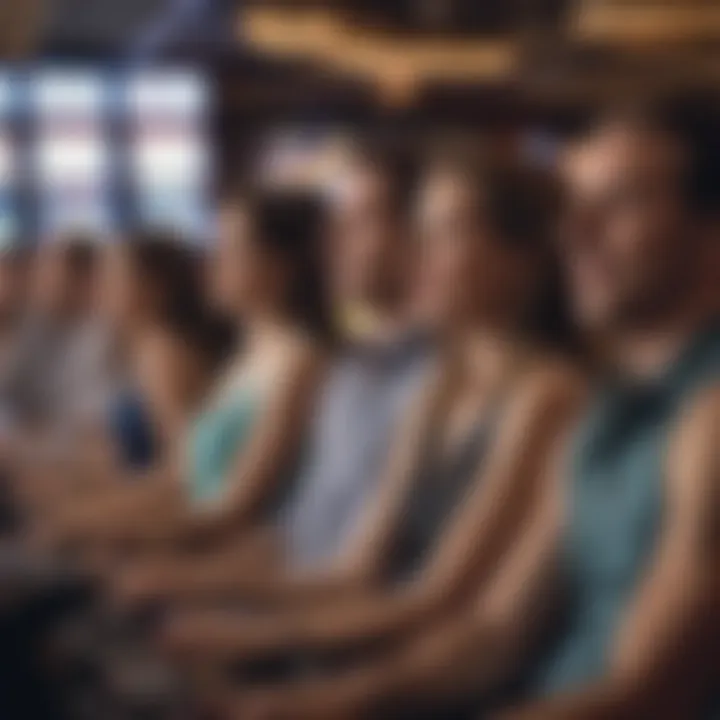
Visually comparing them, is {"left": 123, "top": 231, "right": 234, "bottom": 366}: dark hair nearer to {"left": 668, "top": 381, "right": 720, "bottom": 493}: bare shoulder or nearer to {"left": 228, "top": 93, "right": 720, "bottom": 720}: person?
{"left": 228, "top": 93, "right": 720, "bottom": 720}: person

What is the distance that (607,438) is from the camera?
799 mm

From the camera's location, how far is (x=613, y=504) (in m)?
0.78

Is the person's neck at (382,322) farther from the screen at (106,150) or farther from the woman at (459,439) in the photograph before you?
the screen at (106,150)

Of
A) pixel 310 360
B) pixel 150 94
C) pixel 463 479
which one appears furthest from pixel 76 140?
pixel 463 479

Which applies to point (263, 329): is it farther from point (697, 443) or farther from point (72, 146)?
point (697, 443)

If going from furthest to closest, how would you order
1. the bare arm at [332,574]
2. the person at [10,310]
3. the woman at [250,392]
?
the person at [10,310] → the woman at [250,392] → the bare arm at [332,574]

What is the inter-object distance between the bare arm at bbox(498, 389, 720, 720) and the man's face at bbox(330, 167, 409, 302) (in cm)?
27

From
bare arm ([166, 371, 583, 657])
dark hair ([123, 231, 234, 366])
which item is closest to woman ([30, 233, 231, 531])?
dark hair ([123, 231, 234, 366])

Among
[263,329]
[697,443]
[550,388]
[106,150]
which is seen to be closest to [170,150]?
[106,150]

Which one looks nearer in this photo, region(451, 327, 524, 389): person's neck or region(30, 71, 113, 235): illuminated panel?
region(451, 327, 524, 389): person's neck

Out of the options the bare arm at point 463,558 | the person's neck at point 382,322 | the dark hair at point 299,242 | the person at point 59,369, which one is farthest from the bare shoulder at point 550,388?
the person at point 59,369

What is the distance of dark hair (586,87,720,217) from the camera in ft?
2.55

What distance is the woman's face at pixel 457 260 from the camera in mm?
872

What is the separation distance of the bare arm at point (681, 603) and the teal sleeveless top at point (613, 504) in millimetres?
11
